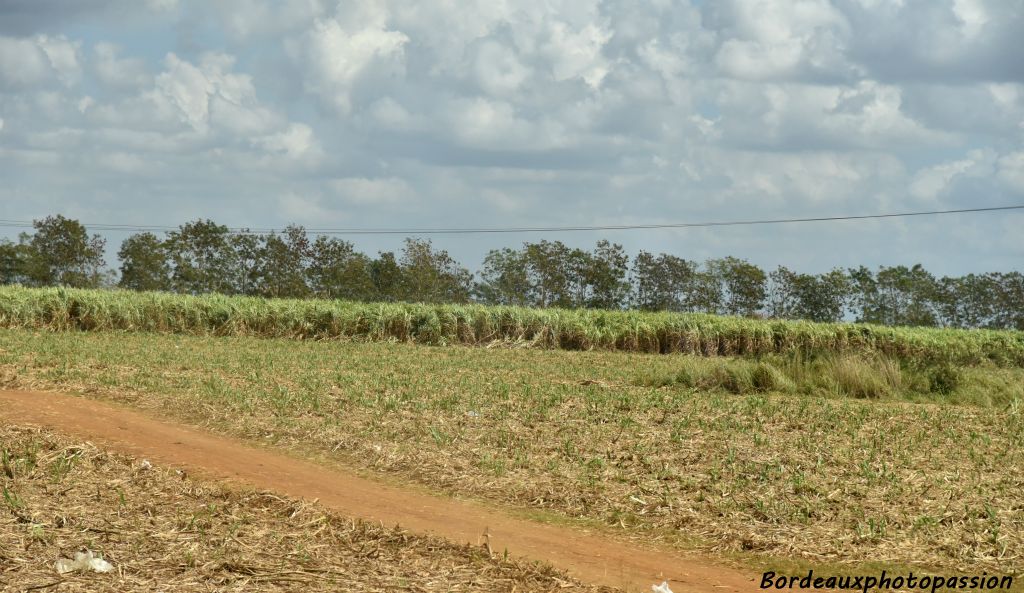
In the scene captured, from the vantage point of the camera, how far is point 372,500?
9.25m

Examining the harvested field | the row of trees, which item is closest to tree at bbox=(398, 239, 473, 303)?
the row of trees

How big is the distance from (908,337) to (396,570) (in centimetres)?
3011

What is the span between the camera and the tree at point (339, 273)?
50031 millimetres

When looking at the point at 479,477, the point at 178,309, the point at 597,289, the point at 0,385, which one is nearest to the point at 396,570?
the point at 479,477

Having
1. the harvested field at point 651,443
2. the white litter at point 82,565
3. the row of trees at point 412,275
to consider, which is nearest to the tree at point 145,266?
the row of trees at point 412,275

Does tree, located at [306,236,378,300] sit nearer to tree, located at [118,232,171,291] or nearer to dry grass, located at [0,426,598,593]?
tree, located at [118,232,171,291]

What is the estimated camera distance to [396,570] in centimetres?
614

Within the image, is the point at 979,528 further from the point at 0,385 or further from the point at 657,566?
the point at 0,385

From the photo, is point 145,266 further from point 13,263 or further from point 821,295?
point 821,295

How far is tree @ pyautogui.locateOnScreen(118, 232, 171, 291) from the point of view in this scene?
51.6 metres

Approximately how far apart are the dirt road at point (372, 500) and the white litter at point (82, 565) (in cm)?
296

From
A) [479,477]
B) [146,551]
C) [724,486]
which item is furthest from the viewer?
[479,477]

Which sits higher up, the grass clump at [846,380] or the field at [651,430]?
the grass clump at [846,380]

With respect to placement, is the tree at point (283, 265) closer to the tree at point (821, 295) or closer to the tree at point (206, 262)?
the tree at point (206, 262)
